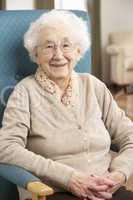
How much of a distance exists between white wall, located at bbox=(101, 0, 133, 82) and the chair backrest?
4675 mm

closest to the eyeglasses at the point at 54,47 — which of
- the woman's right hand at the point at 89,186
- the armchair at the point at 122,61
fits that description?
the woman's right hand at the point at 89,186

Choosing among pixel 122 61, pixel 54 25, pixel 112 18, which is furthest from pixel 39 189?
pixel 112 18

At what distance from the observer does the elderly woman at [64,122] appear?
5.59 ft

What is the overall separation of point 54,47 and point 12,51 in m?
0.23

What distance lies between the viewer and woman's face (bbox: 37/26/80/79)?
1.87m

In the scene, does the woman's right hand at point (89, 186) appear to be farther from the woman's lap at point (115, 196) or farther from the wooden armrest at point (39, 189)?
the wooden armrest at point (39, 189)

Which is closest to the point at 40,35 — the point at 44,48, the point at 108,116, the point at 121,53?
the point at 44,48

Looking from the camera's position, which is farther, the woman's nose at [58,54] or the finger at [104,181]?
the woman's nose at [58,54]

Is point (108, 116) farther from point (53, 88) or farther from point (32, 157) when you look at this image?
point (32, 157)

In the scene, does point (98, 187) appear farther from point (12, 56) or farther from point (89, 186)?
point (12, 56)

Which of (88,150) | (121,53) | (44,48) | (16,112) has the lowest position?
(121,53)

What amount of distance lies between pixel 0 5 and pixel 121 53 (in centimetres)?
162

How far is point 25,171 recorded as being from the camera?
1626mm

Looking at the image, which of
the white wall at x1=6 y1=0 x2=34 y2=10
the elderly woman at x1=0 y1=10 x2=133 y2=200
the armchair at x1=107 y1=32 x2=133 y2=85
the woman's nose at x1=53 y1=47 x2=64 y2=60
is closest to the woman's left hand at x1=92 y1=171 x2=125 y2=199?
the elderly woman at x1=0 y1=10 x2=133 y2=200
